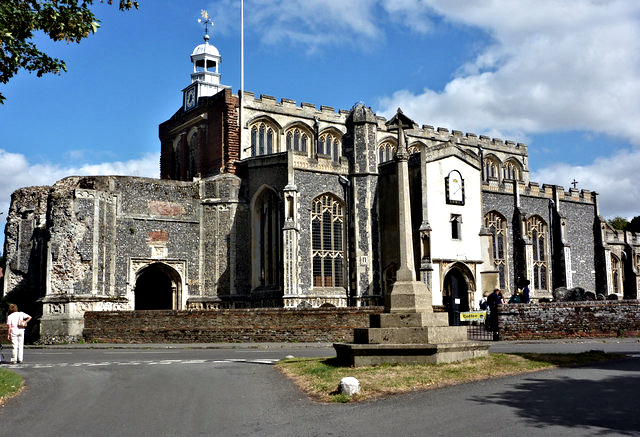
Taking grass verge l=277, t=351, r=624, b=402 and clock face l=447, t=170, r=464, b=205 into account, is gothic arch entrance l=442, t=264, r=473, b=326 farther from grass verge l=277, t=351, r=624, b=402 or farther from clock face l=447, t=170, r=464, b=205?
grass verge l=277, t=351, r=624, b=402

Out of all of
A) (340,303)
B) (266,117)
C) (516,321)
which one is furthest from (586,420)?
(266,117)

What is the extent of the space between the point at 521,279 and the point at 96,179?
22.4 meters

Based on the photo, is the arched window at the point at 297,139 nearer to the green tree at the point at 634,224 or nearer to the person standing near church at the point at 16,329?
the person standing near church at the point at 16,329

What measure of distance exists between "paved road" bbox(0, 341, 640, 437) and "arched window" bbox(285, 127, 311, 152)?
84.5 feet

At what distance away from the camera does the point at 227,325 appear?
80.5 ft

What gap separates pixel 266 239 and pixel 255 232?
28.0 inches

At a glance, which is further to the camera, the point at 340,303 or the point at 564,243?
the point at 564,243

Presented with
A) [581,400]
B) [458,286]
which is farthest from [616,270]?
[581,400]

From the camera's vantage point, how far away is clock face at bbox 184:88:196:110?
46406 millimetres

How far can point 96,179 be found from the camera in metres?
29.4

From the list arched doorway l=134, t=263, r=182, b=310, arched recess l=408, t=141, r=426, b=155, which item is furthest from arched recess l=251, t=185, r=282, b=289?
arched recess l=408, t=141, r=426, b=155

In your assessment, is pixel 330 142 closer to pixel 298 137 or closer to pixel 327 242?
pixel 298 137

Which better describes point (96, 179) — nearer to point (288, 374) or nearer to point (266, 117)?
point (266, 117)

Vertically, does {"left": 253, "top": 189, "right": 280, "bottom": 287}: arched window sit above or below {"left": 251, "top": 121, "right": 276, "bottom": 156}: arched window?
below
